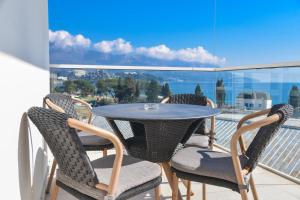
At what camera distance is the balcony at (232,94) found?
118 inches

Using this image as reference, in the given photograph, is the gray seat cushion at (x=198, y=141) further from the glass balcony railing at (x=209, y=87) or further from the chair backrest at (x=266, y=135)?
the glass balcony railing at (x=209, y=87)

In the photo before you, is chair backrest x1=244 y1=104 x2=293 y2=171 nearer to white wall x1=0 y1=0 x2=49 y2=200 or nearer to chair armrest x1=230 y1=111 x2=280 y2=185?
chair armrest x1=230 y1=111 x2=280 y2=185

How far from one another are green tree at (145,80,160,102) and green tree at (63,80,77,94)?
1098 millimetres

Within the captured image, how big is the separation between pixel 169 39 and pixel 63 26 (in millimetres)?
7385

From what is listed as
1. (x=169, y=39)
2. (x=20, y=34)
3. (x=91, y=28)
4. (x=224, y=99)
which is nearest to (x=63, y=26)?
(x=91, y=28)

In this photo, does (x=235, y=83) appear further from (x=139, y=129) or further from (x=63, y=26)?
(x=63, y=26)

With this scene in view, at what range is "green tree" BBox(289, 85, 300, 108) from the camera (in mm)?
3052

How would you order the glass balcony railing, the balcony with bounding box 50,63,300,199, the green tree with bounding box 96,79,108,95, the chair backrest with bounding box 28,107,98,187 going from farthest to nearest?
the green tree with bounding box 96,79,108,95 → the glass balcony railing → the balcony with bounding box 50,63,300,199 → the chair backrest with bounding box 28,107,98,187

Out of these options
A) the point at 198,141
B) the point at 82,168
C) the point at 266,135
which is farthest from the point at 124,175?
the point at 198,141

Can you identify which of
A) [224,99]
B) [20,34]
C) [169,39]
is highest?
[169,39]

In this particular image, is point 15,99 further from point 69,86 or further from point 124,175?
point 69,86

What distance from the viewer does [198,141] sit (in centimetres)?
268

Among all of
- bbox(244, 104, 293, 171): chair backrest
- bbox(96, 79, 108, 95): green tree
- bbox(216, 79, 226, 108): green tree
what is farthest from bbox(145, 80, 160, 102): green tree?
bbox(244, 104, 293, 171): chair backrest

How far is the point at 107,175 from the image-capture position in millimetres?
1712
